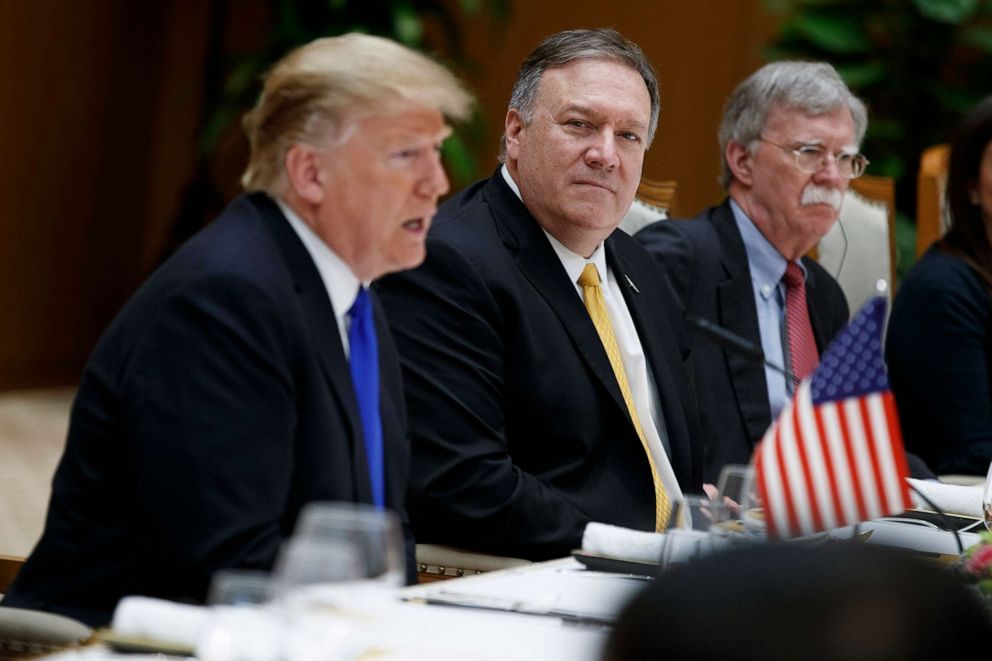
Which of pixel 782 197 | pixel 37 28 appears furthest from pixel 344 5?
pixel 782 197

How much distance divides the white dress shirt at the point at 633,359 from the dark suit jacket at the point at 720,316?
422 mm

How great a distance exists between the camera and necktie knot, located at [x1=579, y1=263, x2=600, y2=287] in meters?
2.72

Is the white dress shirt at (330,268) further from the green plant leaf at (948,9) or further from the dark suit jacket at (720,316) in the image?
the green plant leaf at (948,9)

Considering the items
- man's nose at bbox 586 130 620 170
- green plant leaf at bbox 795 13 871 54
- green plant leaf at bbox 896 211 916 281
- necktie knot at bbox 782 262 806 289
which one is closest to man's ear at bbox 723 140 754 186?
necktie knot at bbox 782 262 806 289

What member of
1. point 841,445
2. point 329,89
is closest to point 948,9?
point 841,445

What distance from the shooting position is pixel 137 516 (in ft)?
5.63

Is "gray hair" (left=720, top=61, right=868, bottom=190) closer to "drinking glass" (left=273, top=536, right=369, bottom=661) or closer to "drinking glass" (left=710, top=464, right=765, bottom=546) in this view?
"drinking glass" (left=710, top=464, right=765, bottom=546)

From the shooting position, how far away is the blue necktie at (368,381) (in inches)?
74.2

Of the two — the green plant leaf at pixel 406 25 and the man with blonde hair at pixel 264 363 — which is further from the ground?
the green plant leaf at pixel 406 25

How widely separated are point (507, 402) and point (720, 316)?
0.88 metres

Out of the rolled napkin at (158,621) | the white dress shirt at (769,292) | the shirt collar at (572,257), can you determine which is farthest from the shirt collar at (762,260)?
the rolled napkin at (158,621)

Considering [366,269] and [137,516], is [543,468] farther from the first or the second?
[137,516]

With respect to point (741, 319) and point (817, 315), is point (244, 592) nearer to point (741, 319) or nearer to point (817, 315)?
point (741, 319)

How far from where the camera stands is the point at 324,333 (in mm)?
1812
